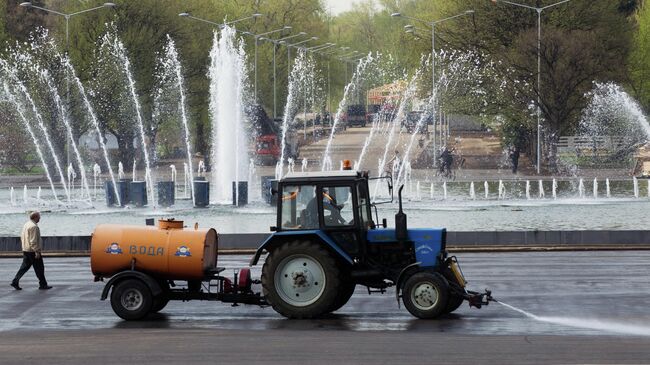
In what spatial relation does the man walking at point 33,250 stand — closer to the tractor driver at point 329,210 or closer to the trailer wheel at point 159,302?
the trailer wheel at point 159,302

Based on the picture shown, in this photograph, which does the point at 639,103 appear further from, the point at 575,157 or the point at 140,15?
the point at 140,15

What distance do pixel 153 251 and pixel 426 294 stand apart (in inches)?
168

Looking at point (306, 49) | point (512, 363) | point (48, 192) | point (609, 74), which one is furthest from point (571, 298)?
point (306, 49)

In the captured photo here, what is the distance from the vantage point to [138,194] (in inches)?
2060

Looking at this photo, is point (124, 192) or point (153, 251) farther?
point (124, 192)

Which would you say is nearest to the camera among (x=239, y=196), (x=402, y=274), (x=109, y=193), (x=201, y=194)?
(x=402, y=274)

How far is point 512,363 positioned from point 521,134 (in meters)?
69.2

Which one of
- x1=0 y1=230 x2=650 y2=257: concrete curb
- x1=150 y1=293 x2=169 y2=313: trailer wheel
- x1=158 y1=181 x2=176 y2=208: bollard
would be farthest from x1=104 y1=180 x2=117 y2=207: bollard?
x1=150 y1=293 x2=169 y2=313: trailer wheel

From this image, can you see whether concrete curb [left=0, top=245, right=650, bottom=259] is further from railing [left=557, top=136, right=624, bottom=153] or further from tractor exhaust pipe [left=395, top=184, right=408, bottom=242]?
railing [left=557, top=136, right=624, bottom=153]

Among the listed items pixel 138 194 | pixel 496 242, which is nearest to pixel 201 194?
pixel 138 194

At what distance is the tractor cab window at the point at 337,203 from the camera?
69.7 ft

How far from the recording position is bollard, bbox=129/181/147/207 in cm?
5216

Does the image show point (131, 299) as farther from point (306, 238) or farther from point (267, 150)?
point (267, 150)

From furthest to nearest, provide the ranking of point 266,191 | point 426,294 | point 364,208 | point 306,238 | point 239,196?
point 266,191 → point 239,196 → point 364,208 → point 306,238 → point 426,294
